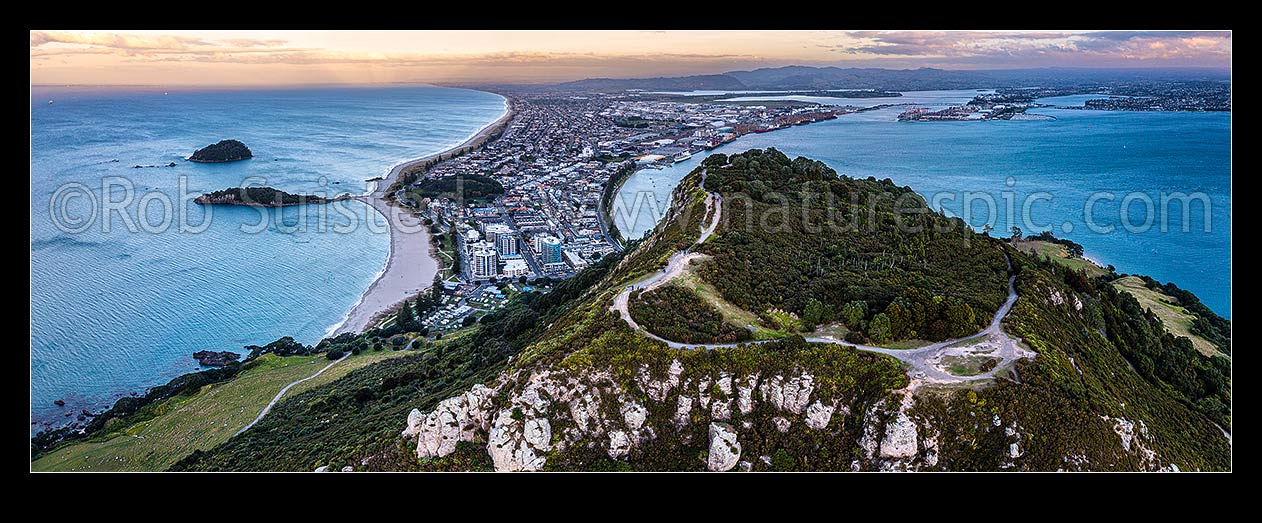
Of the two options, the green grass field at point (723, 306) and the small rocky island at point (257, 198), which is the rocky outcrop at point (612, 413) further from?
the small rocky island at point (257, 198)

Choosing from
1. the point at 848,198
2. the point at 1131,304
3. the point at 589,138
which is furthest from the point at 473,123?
the point at 1131,304

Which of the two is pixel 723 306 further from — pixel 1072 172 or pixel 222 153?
pixel 222 153

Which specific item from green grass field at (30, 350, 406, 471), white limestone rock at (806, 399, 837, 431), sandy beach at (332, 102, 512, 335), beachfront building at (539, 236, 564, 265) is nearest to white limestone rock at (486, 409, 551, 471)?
white limestone rock at (806, 399, 837, 431)

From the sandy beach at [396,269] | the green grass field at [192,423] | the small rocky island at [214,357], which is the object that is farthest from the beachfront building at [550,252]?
the small rocky island at [214,357]

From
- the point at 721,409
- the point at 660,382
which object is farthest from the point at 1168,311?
the point at 660,382

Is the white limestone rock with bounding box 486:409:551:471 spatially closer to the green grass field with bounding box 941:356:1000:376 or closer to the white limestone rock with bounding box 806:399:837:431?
the white limestone rock with bounding box 806:399:837:431
